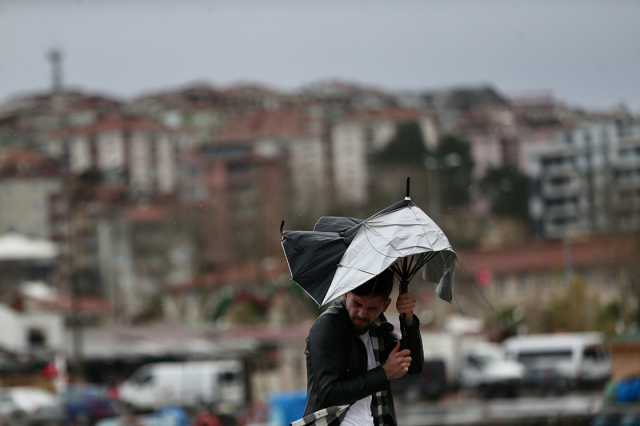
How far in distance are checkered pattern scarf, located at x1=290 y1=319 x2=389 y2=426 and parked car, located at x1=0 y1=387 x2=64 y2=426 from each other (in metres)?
24.2

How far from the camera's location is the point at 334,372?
2693 mm

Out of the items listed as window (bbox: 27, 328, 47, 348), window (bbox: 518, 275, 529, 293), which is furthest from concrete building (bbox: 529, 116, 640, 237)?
window (bbox: 27, 328, 47, 348)

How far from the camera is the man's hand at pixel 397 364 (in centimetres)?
274

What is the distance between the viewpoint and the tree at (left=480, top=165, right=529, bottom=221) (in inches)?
2195

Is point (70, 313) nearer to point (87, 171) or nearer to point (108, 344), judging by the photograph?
point (108, 344)

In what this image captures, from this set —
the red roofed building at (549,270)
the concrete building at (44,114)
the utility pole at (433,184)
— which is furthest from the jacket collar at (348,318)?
the concrete building at (44,114)

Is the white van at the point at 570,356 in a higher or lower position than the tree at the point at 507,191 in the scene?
lower

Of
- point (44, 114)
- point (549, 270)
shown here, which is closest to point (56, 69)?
point (44, 114)

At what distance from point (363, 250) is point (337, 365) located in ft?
1.12

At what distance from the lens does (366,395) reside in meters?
2.70

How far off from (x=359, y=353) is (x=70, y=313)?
44180 mm

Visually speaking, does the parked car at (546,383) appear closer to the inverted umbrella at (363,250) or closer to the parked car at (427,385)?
the parked car at (427,385)

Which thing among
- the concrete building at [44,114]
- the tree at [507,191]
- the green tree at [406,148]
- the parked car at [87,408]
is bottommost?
the parked car at [87,408]

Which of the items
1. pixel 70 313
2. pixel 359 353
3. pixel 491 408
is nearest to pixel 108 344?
A: pixel 70 313
